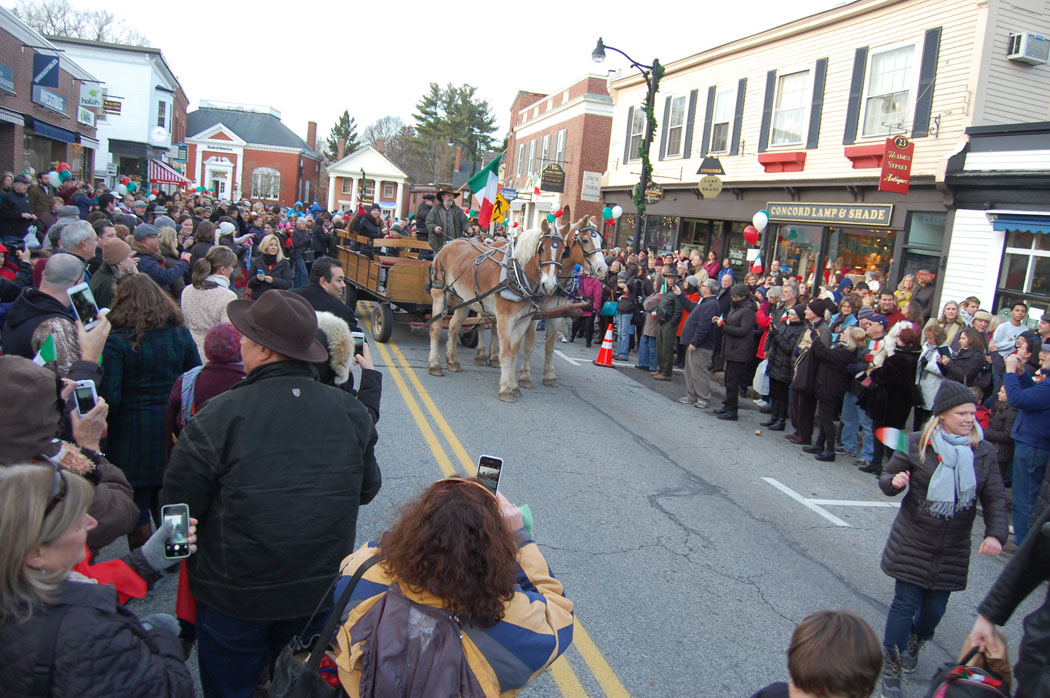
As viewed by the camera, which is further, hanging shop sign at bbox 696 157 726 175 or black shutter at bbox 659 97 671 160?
black shutter at bbox 659 97 671 160

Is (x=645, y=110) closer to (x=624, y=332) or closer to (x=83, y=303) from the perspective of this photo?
(x=624, y=332)

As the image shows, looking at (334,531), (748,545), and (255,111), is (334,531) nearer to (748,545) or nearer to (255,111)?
(748,545)

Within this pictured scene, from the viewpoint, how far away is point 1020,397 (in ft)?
21.6

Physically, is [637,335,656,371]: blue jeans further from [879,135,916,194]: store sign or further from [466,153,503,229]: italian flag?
[879,135,916,194]: store sign

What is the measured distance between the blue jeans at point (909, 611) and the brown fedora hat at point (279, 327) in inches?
139

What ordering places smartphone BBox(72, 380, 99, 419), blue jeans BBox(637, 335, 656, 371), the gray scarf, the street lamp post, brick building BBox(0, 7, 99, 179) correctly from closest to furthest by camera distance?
1. smartphone BBox(72, 380, 99, 419)
2. the gray scarf
3. blue jeans BBox(637, 335, 656, 371)
4. the street lamp post
5. brick building BBox(0, 7, 99, 179)

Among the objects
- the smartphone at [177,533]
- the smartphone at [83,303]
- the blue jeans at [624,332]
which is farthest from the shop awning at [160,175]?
the smartphone at [177,533]

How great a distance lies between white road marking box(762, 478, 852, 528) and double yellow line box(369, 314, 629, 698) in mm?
3146

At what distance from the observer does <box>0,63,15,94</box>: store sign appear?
20.0m

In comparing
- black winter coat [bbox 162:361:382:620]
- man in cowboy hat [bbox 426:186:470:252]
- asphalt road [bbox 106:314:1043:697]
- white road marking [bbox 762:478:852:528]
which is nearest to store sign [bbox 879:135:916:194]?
asphalt road [bbox 106:314:1043:697]

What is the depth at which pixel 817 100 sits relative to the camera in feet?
57.8

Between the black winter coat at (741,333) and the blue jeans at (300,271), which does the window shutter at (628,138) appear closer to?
the blue jeans at (300,271)

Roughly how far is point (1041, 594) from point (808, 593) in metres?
1.79

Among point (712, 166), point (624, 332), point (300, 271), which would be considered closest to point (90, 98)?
point (300, 271)
